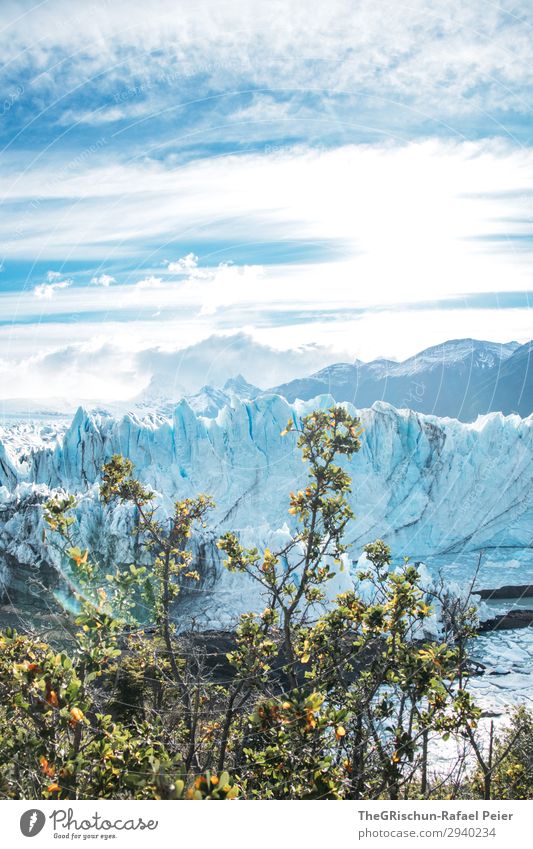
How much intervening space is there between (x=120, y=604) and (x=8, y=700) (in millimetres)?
1113

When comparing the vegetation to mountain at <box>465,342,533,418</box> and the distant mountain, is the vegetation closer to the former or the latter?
the distant mountain

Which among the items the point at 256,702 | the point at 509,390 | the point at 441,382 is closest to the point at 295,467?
the point at 441,382

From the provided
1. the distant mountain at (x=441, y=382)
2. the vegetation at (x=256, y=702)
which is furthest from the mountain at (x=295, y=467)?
the vegetation at (x=256, y=702)

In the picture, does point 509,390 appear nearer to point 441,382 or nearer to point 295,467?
point 441,382

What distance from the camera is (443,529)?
69.8 feet

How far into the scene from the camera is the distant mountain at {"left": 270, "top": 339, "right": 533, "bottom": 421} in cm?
2338

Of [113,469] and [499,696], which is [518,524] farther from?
[113,469]

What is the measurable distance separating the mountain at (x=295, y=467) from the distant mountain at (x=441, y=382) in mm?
2018

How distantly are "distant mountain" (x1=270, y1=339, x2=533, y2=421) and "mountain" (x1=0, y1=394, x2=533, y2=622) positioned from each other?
202 cm

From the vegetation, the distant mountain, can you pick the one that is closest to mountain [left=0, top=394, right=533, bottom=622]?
the distant mountain

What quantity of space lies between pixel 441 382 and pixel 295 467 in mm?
7861

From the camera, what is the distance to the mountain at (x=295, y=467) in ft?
66.9
